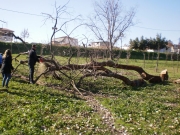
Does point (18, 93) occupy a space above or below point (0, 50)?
below

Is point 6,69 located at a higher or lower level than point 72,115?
higher

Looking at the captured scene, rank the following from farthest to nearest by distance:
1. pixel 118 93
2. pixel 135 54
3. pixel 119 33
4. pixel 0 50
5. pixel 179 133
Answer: pixel 135 54 → pixel 119 33 → pixel 0 50 → pixel 118 93 → pixel 179 133

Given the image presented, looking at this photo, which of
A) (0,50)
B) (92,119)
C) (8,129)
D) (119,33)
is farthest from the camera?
(119,33)

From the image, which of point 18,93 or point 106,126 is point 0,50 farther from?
point 106,126

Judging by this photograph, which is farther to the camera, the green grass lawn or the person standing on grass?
the person standing on grass

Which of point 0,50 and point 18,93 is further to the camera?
point 0,50

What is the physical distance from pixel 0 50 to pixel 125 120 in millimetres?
31419

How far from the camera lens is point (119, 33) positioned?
48625 millimetres

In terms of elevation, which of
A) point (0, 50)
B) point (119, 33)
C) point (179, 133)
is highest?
point (119, 33)

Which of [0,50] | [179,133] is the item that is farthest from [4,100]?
[0,50]

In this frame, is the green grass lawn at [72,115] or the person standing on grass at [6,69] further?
the person standing on grass at [6,69]

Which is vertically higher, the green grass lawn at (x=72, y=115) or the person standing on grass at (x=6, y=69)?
the person standing on grass at (x=6, y=69)

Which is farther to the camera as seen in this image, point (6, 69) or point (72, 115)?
point (6, 69)

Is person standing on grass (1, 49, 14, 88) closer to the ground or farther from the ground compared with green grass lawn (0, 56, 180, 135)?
farther from the ground
